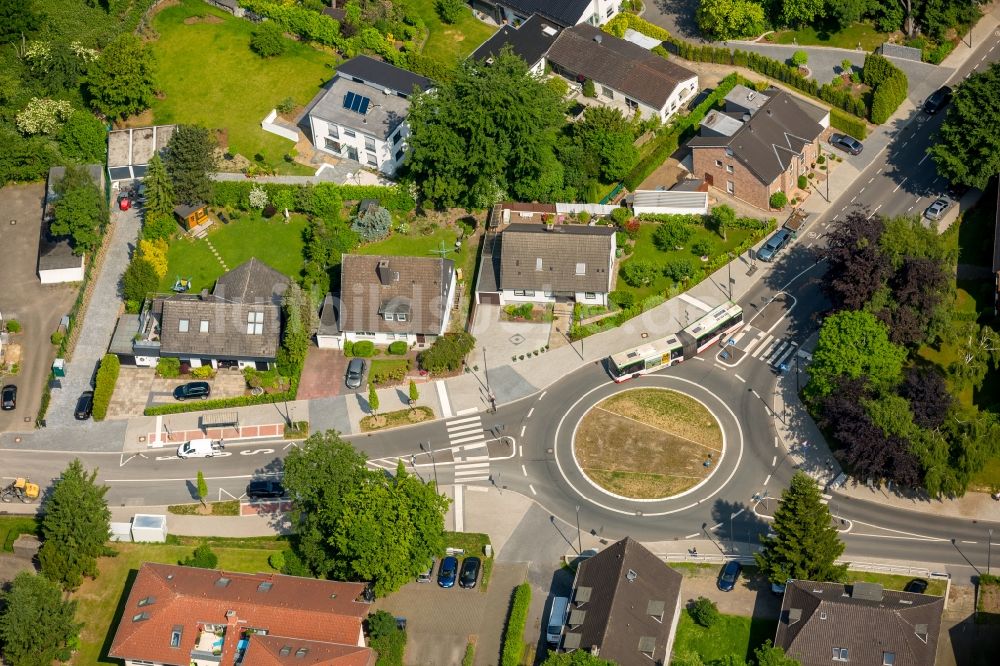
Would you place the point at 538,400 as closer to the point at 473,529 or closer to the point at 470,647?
the point at 473,529

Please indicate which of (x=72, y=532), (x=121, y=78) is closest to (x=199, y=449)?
(x=72, y=532)

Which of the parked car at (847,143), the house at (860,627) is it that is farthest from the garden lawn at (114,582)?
the parked car at (847,143)

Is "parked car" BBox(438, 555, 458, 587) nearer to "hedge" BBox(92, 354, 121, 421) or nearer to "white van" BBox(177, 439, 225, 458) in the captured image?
"white van" BBox(177, 439, 225, 458)

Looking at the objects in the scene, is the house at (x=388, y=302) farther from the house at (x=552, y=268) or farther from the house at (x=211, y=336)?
the house at (x=552, y=268)

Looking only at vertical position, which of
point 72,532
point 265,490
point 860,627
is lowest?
point 72,532

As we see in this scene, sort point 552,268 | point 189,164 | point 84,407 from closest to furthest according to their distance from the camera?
point 84,407, point 552,268, point 189,164

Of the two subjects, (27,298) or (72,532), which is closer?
(72,532)

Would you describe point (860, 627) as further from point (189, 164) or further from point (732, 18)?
point (189, 164)

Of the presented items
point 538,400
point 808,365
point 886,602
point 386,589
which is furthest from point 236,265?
point 886,602
